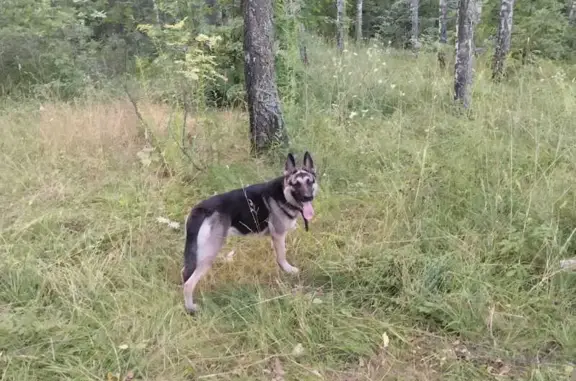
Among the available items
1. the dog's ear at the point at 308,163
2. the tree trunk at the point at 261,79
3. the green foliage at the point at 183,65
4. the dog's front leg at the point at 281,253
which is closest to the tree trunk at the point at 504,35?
the tree trunk at the point at 261,79

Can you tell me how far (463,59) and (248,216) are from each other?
4.43m

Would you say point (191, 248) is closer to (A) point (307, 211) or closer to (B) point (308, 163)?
(A) point (307, 211)

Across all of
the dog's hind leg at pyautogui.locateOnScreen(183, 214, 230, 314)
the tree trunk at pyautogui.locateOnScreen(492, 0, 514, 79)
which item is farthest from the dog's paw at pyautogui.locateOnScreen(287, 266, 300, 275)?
the tree trunk at pyautogui.locateOnScreen(492, 0, 514, 79)

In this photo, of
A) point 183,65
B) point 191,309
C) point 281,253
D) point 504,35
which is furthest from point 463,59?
point 191,309

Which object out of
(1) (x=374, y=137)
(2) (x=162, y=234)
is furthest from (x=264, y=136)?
(2) (x=162, y=234)

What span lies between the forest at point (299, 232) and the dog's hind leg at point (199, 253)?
0.10 metres

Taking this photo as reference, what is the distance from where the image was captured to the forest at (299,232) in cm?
310

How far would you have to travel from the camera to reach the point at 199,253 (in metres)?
3.58

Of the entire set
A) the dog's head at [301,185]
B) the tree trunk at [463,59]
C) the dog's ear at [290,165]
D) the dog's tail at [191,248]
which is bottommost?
the dog's tail at [191,248]

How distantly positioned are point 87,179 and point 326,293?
124 inches

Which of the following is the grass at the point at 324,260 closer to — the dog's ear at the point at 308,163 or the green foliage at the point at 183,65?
the green foliage at the point at 183,65

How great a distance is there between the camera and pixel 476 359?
9.99ft

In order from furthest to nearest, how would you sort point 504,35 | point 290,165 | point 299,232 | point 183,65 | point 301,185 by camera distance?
point 504,35
point 183,65
point 299,232
point 290,165
point 301,185

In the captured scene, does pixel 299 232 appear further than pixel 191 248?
Yes
